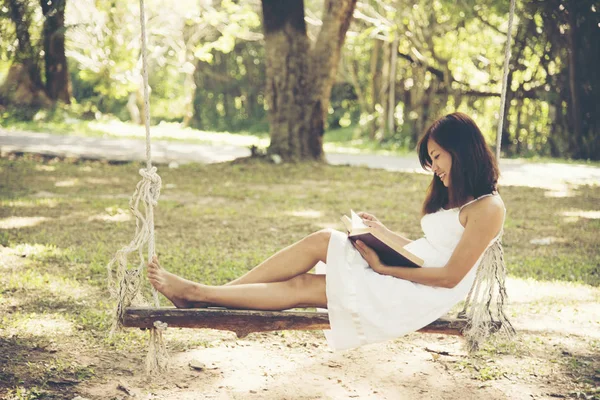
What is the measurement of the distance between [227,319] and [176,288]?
29 centimetres

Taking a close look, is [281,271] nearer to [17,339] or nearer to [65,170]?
[17,339]

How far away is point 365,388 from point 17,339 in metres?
1.65

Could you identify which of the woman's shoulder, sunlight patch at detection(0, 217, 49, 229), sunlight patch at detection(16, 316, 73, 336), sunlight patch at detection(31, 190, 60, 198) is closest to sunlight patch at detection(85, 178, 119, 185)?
sunlight patch at detection(31, 190, 60, 198)

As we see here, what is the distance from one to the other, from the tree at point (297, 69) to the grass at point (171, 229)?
498mm

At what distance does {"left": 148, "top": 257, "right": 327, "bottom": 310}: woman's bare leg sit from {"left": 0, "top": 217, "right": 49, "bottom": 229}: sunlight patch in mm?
3122

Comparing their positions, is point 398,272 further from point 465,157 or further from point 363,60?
point 363,60

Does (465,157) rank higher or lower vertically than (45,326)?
higher

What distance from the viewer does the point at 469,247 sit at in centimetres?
262

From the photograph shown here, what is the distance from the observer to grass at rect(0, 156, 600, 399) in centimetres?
320

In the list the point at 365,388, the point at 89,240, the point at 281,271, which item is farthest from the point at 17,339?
the point at 89,240

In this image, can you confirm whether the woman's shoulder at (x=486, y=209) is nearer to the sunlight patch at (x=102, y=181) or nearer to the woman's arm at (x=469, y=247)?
the woman's arm at (x=469, y=247)

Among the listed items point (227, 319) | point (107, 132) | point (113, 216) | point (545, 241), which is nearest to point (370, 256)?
point (227, 319)

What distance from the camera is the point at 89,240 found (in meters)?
5.08

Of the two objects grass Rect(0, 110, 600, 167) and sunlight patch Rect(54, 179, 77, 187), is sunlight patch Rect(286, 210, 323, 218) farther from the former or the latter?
grass Rect(0, 110, 600, 167)
